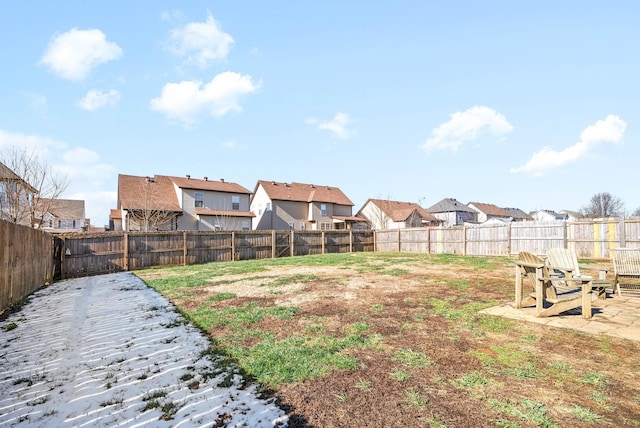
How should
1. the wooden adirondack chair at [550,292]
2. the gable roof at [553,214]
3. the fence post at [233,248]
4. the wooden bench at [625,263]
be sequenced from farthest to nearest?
the gable roof at [553,214]
the fence post at [233,248]
the wooden bench at [625,263]
the wooden adirondack chair at [550,292]

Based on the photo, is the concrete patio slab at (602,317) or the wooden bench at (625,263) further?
the wooden bench at (625,263)

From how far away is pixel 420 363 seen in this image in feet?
12.1

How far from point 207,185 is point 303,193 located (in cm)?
1218

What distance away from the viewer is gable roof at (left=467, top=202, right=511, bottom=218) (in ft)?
230

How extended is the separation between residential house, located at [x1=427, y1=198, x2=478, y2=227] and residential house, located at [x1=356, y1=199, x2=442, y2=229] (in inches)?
526

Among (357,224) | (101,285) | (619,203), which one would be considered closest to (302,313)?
(101,285)

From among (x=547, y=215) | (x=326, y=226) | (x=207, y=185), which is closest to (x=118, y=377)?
(x=207, y=185)

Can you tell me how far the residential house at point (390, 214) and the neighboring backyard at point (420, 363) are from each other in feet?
133

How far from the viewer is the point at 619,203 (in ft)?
199

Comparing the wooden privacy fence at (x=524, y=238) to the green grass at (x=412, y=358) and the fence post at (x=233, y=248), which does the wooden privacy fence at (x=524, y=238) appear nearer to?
the fence post at (x=233, y=248)

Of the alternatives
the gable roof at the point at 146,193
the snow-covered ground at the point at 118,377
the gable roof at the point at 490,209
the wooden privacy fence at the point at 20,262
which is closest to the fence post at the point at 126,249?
the wooden privacy fence at the point at 20,262

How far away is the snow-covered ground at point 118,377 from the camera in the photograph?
2727mm

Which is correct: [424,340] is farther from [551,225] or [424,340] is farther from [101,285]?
[551,225]

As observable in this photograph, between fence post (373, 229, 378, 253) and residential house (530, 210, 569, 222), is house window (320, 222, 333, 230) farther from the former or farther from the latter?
residential house (530, 210, 569, 222)
